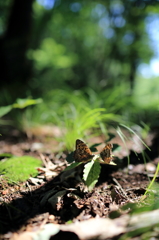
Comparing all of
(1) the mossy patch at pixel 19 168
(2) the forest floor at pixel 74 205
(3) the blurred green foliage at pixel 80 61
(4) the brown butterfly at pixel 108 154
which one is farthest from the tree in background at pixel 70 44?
(4) the brown butterfly at pixel 108 154

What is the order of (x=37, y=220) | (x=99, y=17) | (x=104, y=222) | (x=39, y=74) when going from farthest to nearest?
1. (x=99, y=17)
2. (x=39, y=74)
3. (x=37, y=220)
4. (x=104, y=222)

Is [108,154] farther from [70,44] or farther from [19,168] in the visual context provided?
[70,44]

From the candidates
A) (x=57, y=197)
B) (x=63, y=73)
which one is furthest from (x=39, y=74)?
(x=57, y=197)

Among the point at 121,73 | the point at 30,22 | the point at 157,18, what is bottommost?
the point at 121,73

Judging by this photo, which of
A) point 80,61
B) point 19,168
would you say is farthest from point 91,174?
point 80,61

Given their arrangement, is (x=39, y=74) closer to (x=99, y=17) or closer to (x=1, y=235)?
(x=99, y=17)

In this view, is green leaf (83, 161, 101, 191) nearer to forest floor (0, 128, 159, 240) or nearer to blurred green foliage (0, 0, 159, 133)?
forest floor (0, 128, 159, 240)
